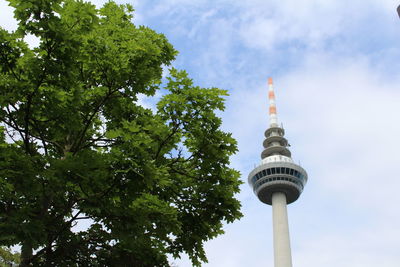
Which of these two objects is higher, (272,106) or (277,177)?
(272,106)

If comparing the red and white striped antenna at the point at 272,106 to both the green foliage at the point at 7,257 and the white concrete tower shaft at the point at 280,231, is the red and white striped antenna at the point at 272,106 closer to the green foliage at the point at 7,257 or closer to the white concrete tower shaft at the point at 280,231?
the white concrete tower shaft at the point at 280,231

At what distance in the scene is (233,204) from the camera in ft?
43.2

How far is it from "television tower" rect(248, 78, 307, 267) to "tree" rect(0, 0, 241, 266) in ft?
278

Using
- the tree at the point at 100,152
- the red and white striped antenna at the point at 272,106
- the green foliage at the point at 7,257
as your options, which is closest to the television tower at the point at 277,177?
the red and white striped antenna at the point at 272,106

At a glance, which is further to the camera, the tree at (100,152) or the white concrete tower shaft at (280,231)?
the white concrete tower shaft at (280,231)

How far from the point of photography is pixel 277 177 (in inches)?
4070

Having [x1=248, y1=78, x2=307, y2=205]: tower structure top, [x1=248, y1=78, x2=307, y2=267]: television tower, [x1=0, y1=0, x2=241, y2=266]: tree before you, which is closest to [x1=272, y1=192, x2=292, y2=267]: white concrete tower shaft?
[x1=248, y1=78, x2=307, y2=267]: television tower

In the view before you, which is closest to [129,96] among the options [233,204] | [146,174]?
[146,174]

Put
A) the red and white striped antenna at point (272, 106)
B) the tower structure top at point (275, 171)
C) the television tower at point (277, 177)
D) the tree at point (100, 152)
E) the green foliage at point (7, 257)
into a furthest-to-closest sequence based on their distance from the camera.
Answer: the red and white striped antenna at point (272, 106), the tower structure top at point (275, 171), the television tower at point (277, 177), the green foliage at point (7, 257), the tree at point (100, 152)

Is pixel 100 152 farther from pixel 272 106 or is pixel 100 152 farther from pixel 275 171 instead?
pixel 272 106

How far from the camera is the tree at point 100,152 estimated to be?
33.6ft

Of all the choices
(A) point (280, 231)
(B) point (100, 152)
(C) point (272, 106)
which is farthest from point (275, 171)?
(B) point (100, 152)

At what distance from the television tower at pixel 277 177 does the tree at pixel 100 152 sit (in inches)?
3331

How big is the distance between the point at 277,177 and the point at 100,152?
94.6 m
